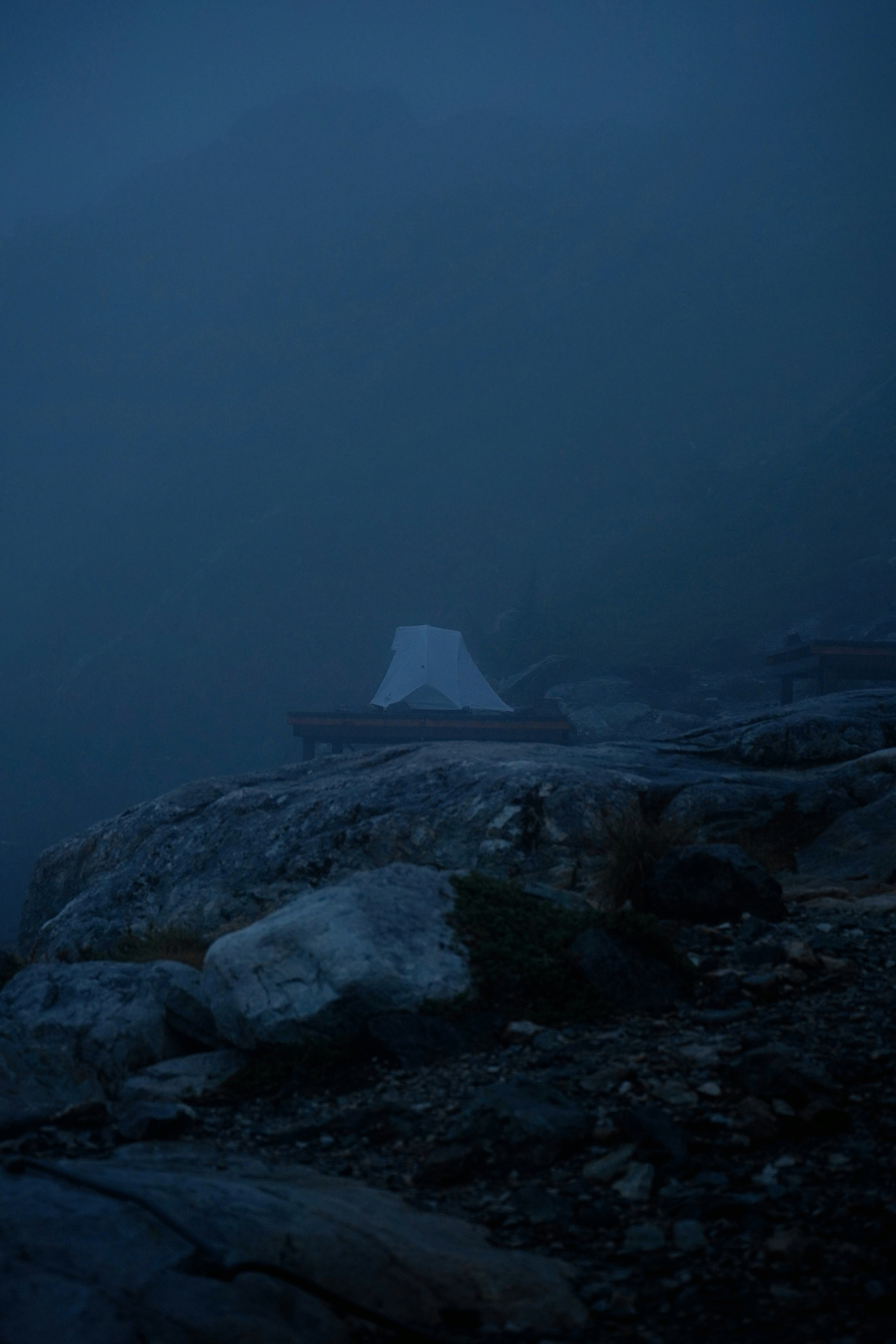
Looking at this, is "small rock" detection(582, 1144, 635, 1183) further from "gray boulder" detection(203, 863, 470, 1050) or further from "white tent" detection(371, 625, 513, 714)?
"white tent" detection(371, 625, 513, 714)

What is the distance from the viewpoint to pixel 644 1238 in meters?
Answer: 2.70

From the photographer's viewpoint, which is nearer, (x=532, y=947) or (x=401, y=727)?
(x=532, y=947)

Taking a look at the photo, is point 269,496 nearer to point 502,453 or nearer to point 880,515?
point 502,453

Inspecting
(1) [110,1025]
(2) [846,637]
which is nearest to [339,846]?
(1) [110,1025]

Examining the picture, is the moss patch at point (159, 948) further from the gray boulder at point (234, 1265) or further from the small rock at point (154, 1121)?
the gray boulder at point (234, 1265)

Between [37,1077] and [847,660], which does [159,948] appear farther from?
[847,660]

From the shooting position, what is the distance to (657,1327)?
7.45 ft

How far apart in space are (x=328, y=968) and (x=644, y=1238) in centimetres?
203

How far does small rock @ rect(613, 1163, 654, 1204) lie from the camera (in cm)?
292

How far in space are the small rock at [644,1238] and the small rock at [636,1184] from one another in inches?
A: 5.5

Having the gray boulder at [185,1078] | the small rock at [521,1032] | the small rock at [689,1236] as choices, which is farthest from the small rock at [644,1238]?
the gray boulder at [185,1078]

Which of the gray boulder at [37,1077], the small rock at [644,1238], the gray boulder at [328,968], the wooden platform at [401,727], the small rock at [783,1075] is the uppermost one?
the gray boulder at [328,968]

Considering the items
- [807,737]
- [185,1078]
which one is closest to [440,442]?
[807,737]

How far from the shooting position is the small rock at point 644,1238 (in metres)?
2.65
